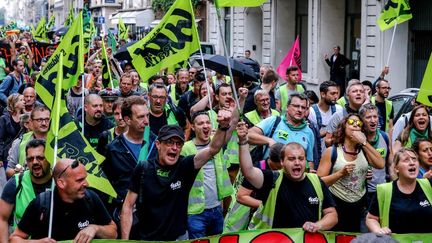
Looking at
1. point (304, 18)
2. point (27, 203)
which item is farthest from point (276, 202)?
point (304, 18)

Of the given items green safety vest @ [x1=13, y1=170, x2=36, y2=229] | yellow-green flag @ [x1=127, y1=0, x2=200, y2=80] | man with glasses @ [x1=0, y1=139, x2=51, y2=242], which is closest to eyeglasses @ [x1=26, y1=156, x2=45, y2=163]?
man with glasses @ [x1=0, y1=139, x2=51, y2=242]

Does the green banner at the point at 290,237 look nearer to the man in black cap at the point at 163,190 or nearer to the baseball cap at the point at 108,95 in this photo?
the man in black cap at the point at 163,190

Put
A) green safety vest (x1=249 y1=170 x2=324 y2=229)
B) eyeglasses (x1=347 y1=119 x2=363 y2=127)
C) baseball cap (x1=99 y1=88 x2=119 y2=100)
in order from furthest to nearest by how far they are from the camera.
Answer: baseball cap (x1=99 y1=88 x2=119 y2=100)
eyeglasses (x1=347 y1=119 x2=363 y2=127)
green safety vest (x1=249 y1=170 x2=324 y2=229)

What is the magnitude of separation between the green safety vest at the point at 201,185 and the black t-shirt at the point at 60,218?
1.79m

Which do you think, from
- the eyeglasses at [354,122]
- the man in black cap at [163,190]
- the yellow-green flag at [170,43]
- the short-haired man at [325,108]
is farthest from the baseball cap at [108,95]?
the man in black cap at [163,190]

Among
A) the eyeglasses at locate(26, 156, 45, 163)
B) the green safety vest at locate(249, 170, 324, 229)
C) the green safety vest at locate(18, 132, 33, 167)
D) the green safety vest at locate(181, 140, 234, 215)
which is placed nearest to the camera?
the green safety vest at locate(249, 170, 324, 229)

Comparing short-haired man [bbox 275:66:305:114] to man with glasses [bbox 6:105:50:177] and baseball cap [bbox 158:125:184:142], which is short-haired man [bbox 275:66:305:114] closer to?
man with glasses [bbox 6:105:50:177]

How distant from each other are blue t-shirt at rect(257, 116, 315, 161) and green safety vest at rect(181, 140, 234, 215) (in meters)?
0.64

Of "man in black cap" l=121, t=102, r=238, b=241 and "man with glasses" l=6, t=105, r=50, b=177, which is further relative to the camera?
"man with glasses" l=6, t=105, r=50, b=177

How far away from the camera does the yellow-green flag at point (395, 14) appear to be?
46.4 ft

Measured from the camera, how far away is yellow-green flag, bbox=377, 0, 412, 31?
14.1 m

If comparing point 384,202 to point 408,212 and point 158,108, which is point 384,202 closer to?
point 408,212

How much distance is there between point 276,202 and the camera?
19.6 ft

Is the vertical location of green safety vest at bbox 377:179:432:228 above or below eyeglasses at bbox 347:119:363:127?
below
